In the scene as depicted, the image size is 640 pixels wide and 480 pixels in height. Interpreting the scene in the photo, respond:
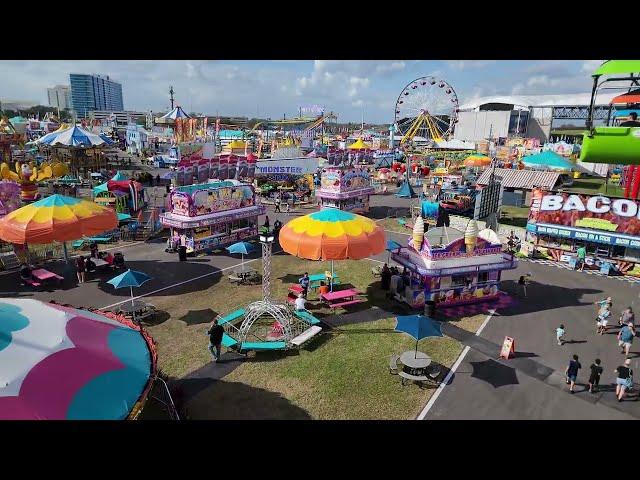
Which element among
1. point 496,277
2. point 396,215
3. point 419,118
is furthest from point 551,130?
point 496,277

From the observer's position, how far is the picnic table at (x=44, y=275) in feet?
58.9

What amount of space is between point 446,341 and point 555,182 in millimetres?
26249

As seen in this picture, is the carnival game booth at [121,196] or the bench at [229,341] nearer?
the bench at [229,341]

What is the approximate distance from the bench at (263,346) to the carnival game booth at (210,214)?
10963mm

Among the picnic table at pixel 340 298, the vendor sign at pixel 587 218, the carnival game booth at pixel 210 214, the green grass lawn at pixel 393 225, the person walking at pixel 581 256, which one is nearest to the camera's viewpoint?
the picnic table at pixel 340 298

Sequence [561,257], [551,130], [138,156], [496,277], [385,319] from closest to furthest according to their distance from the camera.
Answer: [385,319], [496,277], [561,257], [138,156], [551,130]

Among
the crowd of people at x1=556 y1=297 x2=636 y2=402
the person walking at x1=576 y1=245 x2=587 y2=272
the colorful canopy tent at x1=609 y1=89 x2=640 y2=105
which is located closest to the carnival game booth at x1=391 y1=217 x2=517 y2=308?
the crowd of people at x1=556 y1=297 x2=636 y2=402

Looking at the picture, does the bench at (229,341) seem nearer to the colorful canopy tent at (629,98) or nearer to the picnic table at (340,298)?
the picnic table at (340,298)

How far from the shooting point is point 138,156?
73.1m

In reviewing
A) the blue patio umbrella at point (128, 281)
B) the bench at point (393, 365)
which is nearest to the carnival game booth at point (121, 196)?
the blue patio umbrella at point (128, 281)

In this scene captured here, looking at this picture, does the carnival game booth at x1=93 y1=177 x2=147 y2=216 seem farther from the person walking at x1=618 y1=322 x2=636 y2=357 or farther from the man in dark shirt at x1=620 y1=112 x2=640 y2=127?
the person walking at x1=618 y1=322 x2=636 y2=357

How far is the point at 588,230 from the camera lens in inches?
811

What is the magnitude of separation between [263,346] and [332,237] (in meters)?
4.58
